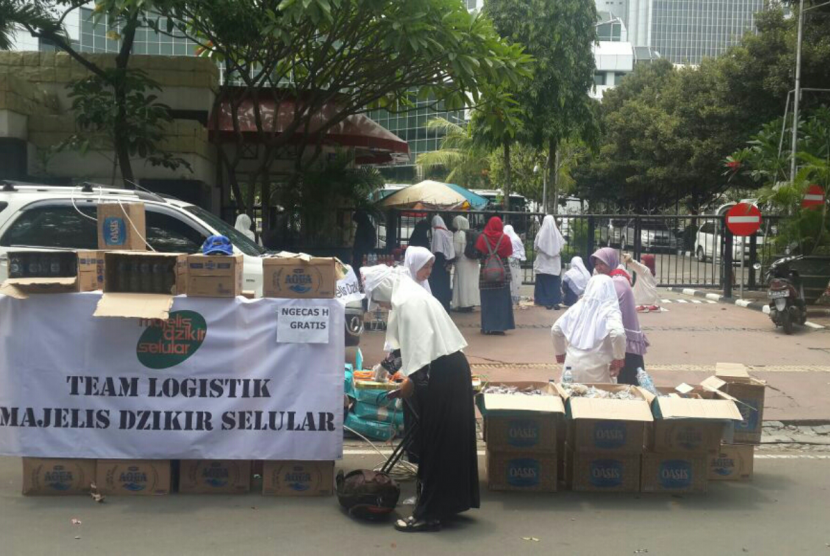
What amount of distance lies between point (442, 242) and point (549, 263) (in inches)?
97.8

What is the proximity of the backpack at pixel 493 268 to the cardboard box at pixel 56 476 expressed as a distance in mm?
8198

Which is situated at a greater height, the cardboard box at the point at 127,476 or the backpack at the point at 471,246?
the backpack at the point at 471,246

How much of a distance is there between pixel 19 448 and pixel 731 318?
1265 centimetres

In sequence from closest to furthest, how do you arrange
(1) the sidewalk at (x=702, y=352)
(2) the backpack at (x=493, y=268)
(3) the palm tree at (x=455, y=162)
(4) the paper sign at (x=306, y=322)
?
1. (4) the paper sign at (x=306, y=322)
2. (1) the sidewalk at (x=702, y=352)
3. (2) the backpack at (x=493, y=268)
4. (3) the palm tree at (x=455, y=162)

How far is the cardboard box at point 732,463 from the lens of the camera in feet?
22.3

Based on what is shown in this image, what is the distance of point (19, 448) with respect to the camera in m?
6.03

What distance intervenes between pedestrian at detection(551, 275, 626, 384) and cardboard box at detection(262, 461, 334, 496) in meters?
2.23

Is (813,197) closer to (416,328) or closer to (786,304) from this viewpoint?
(786,304)

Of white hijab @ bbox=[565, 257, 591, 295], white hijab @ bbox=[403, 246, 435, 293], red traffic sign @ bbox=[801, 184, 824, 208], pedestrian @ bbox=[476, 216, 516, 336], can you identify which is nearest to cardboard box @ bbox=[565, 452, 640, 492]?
white hijab @ bbox=[403, 246, 435, 293]

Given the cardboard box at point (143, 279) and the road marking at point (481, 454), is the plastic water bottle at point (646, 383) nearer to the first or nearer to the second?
the road marking at point (481, 454)

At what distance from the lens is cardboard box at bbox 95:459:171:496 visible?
6.14 m

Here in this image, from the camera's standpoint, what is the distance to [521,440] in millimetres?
6324

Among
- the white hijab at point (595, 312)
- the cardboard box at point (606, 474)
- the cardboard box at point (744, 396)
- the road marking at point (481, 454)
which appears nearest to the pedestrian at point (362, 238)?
the road marking at point (481, 454)

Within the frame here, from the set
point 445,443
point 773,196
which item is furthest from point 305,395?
point 773,196
